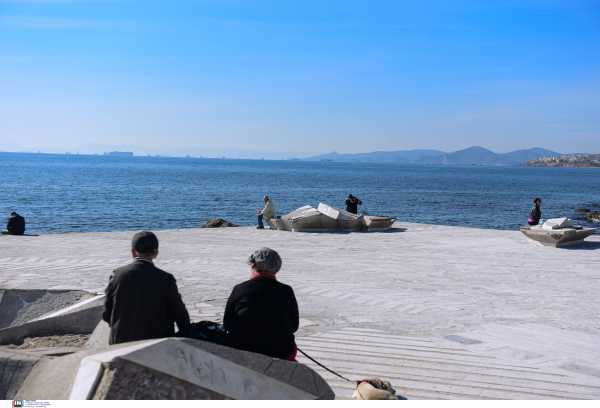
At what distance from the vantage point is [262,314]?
352 centimetres

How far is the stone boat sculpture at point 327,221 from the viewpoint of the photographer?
1708 cm

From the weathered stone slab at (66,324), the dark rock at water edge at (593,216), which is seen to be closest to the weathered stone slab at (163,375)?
the weathered stone slab at (66,324)

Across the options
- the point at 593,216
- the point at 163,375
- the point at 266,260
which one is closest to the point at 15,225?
the point at 266,260

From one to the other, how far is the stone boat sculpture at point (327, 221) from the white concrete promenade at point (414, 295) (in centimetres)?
95

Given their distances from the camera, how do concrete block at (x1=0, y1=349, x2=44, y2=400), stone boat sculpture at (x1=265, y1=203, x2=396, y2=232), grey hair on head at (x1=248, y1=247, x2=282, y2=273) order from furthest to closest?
stone boat sculpture at (x1=265, y1=203, x2=396, y2=232), grey hair on head at (x1=248, y1=247, x2=282, y2=273), concrete block at (x1=0, y1=349, x2=44, y2=400)

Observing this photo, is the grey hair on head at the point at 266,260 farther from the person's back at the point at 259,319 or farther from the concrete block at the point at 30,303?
the concrete block at the point at 30,303

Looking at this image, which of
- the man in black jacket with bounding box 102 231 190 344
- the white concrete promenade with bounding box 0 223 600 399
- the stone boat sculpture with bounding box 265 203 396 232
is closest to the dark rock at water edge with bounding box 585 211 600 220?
the white concrete promenade with bounding box 0 223 600 399

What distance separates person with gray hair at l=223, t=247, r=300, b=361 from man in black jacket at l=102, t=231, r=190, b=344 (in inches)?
17.0

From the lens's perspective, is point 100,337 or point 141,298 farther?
point 100,337

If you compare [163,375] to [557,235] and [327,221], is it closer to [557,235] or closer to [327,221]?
[557,235]

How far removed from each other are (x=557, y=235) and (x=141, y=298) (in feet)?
42.7

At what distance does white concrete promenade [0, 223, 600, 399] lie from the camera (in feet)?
15.4

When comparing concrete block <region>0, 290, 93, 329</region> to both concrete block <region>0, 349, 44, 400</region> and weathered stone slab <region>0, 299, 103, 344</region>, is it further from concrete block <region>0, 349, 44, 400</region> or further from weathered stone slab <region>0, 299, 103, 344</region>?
concrete block <region>0, 349, 44, 400</region>

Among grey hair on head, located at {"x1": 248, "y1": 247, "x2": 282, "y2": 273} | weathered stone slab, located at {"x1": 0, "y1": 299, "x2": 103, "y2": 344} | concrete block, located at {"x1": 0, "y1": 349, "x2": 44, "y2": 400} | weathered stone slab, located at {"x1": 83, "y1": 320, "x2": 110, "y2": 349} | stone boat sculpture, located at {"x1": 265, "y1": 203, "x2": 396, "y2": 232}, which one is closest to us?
concrete block, located at {"x1": 0, "y1": 349, "x2": 44, "y2": 400}
